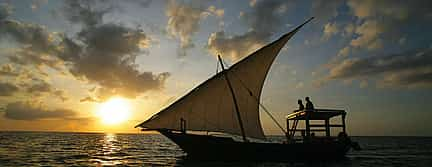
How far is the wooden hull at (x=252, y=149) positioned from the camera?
26625mm

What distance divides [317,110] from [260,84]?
533 cm

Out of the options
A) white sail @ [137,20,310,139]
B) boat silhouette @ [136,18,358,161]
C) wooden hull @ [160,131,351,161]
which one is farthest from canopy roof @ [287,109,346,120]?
white sail @ [137,20,310,139]

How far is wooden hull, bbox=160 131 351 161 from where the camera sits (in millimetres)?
26625

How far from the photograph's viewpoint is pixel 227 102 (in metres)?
27.5

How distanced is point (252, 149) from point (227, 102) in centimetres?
408

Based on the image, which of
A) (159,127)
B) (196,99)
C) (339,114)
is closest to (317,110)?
(339,114)

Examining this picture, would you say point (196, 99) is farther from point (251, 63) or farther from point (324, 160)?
point (324, 160)

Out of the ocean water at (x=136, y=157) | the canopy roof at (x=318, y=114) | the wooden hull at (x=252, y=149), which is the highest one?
the canopy roof at (x=318, y=114)

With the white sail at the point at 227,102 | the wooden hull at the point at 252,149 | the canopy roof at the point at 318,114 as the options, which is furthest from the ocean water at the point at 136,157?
the canopy roof at the point at 318,114

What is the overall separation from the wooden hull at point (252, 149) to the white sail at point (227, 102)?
1.06 meters

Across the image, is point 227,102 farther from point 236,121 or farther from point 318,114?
point 318,114

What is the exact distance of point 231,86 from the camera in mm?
27328

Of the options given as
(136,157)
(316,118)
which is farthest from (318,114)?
(136,157)

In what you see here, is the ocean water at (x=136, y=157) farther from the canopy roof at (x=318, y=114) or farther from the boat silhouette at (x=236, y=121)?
the canopy roof at (x=318, y=114)
